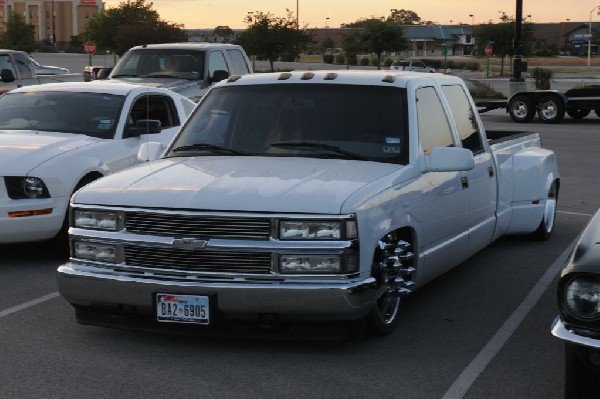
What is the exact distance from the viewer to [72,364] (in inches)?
242

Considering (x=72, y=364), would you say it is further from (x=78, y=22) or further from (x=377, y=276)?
(x=78, y=22)

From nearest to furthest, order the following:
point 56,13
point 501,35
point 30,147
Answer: point 30,147 < point 501,35 < point 56,13

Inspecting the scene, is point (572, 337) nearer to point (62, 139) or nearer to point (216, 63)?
point (62, 139)

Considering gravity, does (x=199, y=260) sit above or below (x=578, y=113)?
above

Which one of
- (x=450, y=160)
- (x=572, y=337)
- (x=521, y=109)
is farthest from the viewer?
(x=521, y=109)

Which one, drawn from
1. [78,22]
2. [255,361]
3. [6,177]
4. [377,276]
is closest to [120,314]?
[255,361]

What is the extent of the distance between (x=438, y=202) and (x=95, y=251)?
2.51 meters

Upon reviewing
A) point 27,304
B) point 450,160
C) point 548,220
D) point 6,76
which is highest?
point 6,76

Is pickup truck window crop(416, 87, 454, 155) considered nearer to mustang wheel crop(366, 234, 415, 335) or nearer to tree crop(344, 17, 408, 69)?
mustang wheel crop(366, 234, 415, 335)

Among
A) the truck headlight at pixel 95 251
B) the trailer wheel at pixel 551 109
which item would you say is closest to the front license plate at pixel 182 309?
the truck headlight at pixel 95 251

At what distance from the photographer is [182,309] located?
615 centimetres

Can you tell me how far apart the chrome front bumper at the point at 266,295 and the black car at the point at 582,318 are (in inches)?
63.6

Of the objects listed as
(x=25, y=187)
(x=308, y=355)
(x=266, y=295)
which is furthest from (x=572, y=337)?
(x=25, y=187)

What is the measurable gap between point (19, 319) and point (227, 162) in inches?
71.6
